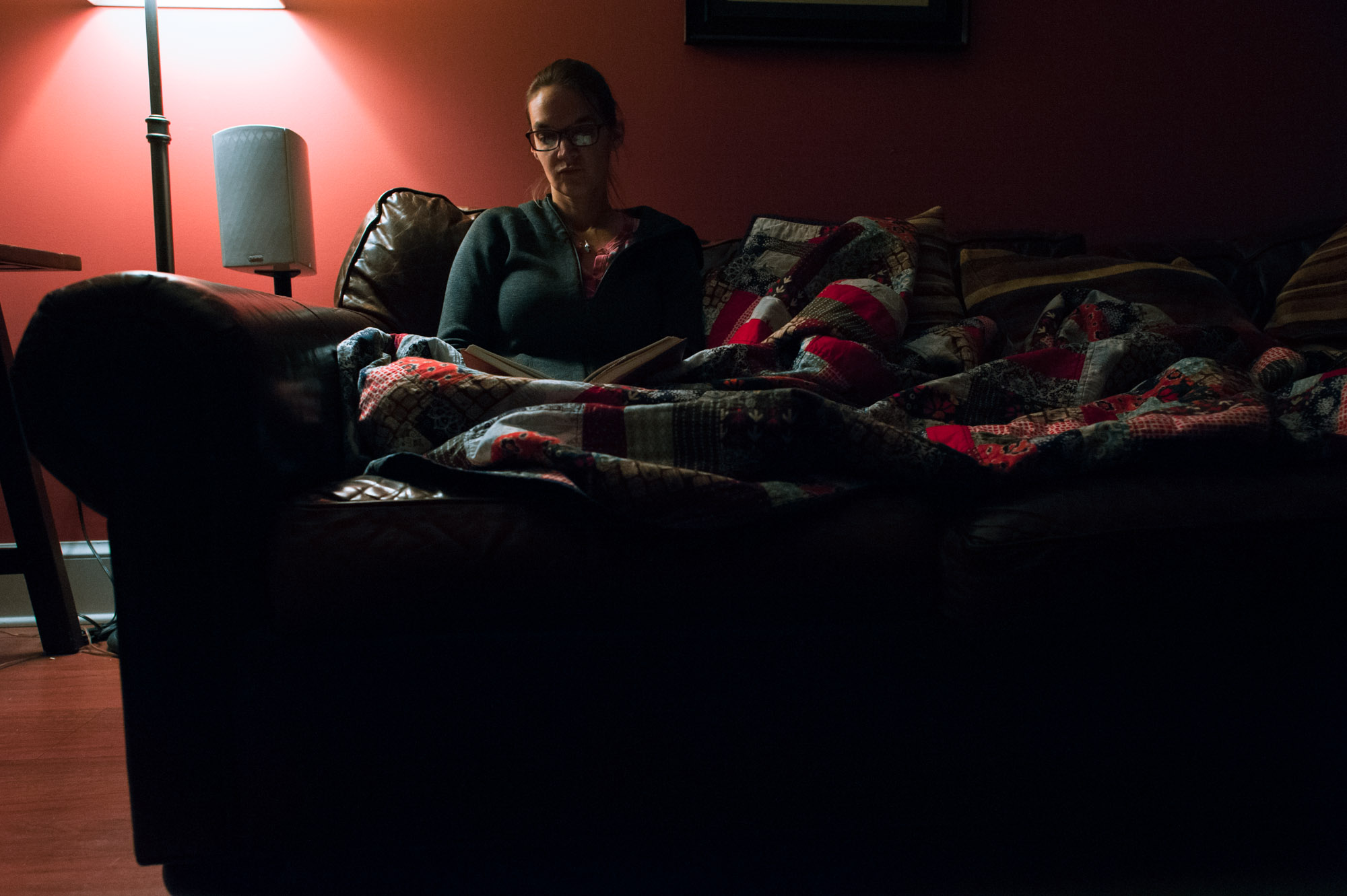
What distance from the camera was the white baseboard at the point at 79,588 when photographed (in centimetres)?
151

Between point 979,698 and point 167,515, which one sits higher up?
point 167,515

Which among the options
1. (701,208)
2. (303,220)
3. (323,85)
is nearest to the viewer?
(303,220)

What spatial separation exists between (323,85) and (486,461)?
1.23 m

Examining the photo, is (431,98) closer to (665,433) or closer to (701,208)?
(701,208)

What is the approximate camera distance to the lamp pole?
1.31 meters

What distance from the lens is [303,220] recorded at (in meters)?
1.33

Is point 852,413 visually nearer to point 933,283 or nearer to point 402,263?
point 933,283

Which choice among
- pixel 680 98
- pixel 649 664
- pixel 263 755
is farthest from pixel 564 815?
pixel 680 98

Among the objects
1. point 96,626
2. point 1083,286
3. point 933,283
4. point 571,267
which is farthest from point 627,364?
point 96,626

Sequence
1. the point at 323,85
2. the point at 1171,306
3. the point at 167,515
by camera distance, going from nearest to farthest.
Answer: the point at 167,515 → the point at 1171,306 → the point at 323,85

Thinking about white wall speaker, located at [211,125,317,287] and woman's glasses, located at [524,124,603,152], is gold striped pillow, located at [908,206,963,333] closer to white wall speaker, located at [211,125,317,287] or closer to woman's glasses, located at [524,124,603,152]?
woman's glasses, located at [524,124,603,152]

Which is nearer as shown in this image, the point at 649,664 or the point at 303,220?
the point at 649,664

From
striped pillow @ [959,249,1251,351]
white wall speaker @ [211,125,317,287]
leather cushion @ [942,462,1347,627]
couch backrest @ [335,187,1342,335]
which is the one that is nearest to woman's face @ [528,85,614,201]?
couch backrest @ [335,187,1342,335]

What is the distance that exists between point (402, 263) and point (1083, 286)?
112 centimetres
